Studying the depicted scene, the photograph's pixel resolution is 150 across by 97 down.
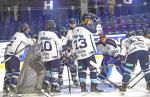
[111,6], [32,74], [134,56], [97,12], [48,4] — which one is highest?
[48,4]

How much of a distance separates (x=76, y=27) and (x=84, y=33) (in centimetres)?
23

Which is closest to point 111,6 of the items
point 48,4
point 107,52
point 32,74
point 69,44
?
point 48,4

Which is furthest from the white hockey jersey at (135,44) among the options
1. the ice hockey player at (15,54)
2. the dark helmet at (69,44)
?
the ice hockey player at (15,54)

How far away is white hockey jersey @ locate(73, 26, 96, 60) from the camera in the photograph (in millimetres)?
8055

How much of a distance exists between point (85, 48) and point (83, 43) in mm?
91

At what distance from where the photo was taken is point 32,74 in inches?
307

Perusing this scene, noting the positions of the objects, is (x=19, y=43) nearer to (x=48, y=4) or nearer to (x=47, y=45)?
(x=47, y=45)

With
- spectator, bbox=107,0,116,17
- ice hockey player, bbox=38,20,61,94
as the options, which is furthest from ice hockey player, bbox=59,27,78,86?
spectator, bbox=107,0,116,17

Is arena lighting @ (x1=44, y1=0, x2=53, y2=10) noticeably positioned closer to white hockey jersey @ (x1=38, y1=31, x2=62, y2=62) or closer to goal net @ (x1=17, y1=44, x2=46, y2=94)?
white hockey jersey @ (x1=38, y1=31, x2=62, y2=62)

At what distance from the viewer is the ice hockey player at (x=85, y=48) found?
806 centimetres

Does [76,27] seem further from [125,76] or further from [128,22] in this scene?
[128,22]

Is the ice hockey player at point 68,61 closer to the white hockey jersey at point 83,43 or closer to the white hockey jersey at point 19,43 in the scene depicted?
the white hockey jersey at point 83,43

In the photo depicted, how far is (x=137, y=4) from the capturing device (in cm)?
1465

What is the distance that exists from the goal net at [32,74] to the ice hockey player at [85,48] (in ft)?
2.41
